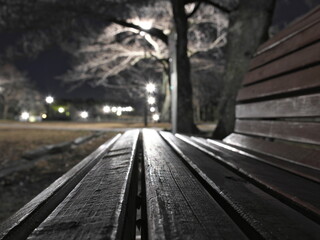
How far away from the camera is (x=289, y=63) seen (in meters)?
1.91

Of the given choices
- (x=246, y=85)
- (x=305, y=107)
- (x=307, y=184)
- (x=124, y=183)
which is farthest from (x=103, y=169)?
(x=246, y=85)

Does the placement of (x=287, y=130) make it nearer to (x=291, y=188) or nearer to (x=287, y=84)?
(x=287, y=84)

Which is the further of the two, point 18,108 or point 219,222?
point 18,108

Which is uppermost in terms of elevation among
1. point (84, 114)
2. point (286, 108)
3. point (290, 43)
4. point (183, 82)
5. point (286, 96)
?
point (183, 82)

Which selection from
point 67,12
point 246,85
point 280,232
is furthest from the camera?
point 67,12

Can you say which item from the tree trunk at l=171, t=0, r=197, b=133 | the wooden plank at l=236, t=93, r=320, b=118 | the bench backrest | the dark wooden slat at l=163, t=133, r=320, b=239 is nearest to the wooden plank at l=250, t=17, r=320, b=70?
the bench backrest

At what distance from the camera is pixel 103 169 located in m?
1.30

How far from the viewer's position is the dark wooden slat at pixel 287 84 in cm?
155

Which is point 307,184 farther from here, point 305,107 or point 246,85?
point 246,85

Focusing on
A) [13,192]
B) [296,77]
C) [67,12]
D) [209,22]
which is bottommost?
[13,192]

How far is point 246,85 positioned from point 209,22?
13660 mm

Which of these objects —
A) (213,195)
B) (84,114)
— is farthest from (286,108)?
→ (84,114)

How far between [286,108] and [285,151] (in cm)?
34

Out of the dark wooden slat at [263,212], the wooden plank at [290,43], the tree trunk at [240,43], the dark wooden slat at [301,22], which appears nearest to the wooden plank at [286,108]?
the wooden plank at [290,43]
